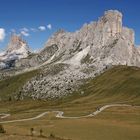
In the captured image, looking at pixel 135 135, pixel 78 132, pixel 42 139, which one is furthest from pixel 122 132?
pixel 42 139

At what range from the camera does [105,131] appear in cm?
8225

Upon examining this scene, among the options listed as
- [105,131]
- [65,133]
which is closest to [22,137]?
[65,133]

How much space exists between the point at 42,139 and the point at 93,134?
31.2 metres

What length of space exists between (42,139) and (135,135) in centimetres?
3670

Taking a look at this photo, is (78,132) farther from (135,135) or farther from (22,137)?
(22,137)

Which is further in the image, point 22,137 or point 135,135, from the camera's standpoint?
point 135,135

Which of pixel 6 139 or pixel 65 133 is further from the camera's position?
pixel 65 133

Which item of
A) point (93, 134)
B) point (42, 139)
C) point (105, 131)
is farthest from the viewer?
point (105, 131)

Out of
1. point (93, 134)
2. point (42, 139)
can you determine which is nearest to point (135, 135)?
point (93, 134)

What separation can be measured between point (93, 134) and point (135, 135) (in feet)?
31.2

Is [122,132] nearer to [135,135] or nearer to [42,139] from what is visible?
[135,135]

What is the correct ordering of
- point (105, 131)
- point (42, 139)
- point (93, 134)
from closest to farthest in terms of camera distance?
point (42, 139) < point (93, 134) < point (105, 131)

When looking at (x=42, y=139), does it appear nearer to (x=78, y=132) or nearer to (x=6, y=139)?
(x=6, y=139)

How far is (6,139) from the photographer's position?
4753cm
